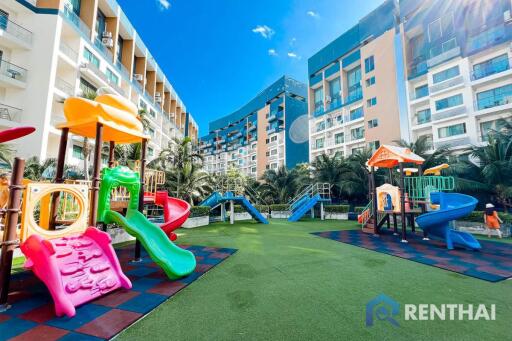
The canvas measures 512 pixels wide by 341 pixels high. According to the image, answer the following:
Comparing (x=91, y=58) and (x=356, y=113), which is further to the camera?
(x=356, y=113)

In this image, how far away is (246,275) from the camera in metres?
4.91

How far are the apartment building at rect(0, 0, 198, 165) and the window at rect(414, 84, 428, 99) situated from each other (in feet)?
90.7

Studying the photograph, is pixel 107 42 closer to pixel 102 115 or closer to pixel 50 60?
pixel 50 60

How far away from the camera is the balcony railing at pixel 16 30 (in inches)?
613

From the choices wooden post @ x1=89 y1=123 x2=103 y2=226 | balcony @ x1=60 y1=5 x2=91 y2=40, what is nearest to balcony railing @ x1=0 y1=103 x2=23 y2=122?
balcony @ x1=60 y1=5 x2=91 y2=40

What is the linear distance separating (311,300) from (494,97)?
25.8 meters

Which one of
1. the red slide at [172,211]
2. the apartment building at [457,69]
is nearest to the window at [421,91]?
the apartment building at [457,69]

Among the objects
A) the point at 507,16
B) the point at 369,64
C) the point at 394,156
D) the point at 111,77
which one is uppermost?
the point at 369,64

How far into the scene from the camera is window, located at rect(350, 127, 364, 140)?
1178 inches

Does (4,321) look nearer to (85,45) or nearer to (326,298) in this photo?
(326,298)

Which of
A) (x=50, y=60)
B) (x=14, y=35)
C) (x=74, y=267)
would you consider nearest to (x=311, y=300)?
(x=74, y=267)

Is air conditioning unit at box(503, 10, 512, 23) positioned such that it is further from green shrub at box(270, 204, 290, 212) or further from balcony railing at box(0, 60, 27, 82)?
balcony railing at box(0, 60, 27, 82)

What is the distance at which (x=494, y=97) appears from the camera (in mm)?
19531

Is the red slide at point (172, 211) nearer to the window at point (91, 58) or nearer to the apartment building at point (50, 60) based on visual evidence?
the apartment building at point (50, 60)
